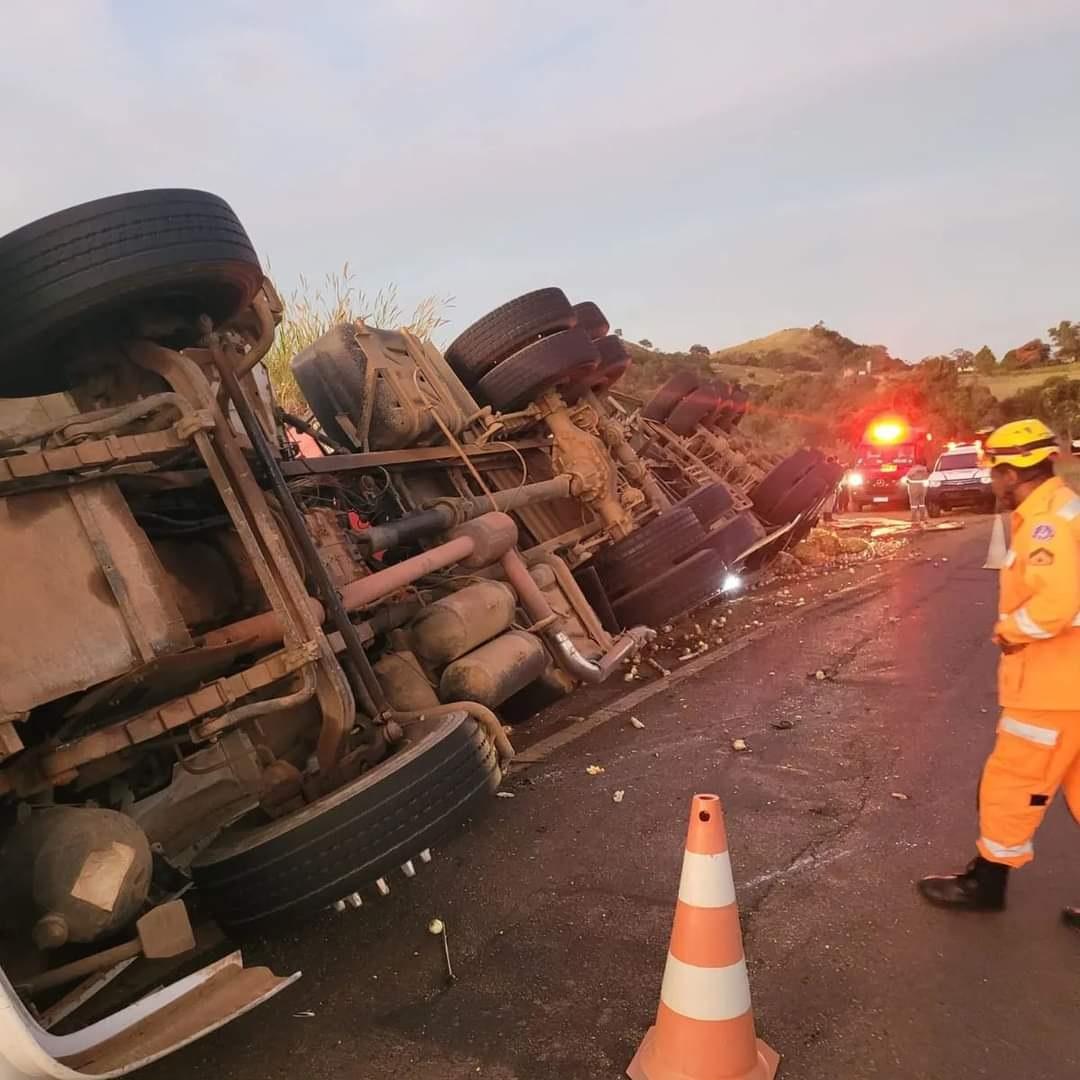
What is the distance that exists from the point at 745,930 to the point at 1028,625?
119 centimetres

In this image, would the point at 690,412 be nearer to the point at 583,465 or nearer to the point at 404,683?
the point at 583,465

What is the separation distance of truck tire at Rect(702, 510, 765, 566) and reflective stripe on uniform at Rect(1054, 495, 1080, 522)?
333 centimetres

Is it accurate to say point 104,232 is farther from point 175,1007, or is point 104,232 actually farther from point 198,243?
point 175,1007

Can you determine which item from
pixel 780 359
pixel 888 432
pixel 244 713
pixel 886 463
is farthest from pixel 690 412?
pixel 780 359

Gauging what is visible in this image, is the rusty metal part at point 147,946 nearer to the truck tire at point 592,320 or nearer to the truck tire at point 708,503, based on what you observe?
the truck tire at point 708,503

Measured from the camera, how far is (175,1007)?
82.8 inches

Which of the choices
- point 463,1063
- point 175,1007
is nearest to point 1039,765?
point 463,1063

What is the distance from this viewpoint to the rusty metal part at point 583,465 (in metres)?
A: 6.21

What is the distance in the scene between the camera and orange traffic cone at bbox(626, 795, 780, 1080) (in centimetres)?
200

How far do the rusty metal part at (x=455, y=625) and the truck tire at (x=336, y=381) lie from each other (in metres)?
1.94

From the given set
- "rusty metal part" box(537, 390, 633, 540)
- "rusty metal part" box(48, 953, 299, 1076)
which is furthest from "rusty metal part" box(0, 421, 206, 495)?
"rusty metal part" box(537, 390, 633, 540)

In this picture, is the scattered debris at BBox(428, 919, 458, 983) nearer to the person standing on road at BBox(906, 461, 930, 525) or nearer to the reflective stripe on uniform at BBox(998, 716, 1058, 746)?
the reflective stripe on uniform at BBox(998, 716, 1058, 746)

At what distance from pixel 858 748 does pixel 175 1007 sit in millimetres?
2977

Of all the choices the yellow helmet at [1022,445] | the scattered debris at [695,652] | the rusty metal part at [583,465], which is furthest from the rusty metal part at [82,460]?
the scattered debris at [695,652]
